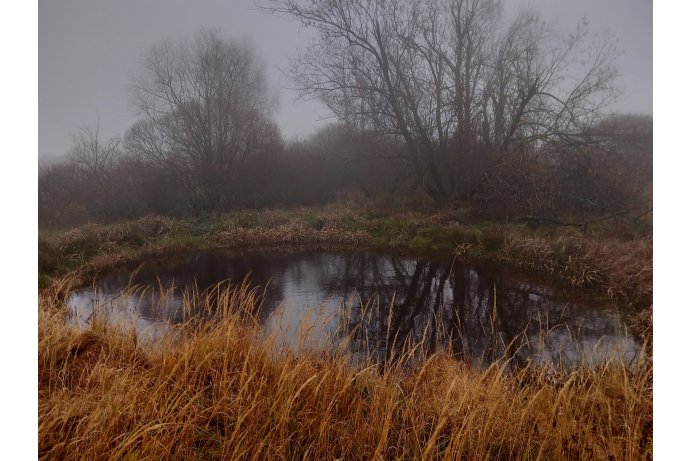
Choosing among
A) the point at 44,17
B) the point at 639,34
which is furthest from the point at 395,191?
the point at 44,17

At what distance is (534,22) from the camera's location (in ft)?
9.16

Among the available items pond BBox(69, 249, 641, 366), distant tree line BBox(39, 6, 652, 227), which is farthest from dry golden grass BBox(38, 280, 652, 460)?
distant tree line BBox(39, 6, 652, 227)

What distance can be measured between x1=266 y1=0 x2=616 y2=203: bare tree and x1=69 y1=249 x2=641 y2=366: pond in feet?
3.65

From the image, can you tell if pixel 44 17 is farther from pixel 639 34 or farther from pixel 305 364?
pixel 639 34

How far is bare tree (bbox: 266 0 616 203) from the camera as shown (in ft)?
9.46

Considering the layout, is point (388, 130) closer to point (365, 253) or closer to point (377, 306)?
point (365, 253)

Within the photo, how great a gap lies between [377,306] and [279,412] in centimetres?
155

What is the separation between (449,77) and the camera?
140 inches

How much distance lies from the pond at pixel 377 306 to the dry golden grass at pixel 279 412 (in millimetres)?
313

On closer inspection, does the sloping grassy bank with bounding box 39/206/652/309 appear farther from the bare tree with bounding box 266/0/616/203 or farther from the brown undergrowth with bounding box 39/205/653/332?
the bare tree with bounding box 266/0/616/203

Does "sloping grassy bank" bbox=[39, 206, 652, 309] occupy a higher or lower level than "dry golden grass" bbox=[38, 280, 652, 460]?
higher

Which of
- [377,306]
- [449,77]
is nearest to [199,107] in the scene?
[377,306]

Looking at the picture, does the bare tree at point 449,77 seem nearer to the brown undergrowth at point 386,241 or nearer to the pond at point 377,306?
the brown undergrowth at point 386,241
